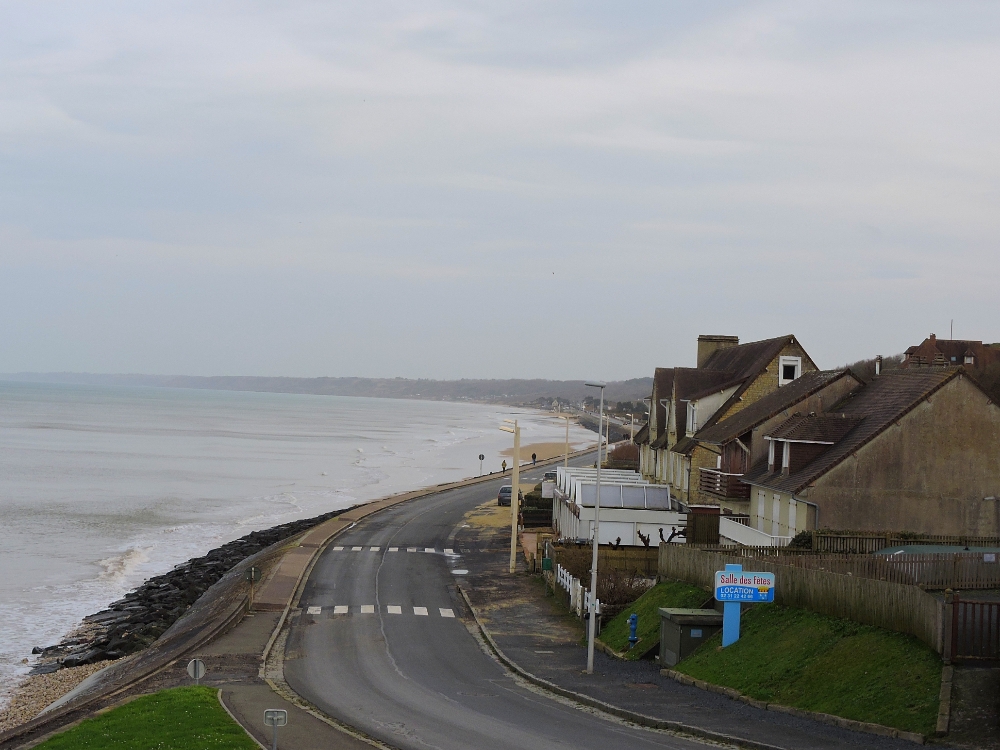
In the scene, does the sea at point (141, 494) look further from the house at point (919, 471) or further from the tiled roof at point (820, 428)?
the tiled roof at point (820, 428)

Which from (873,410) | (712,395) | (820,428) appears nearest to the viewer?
(820,428)

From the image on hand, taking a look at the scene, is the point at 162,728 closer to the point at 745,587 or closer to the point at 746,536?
the point at 745,587

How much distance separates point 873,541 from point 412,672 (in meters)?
14.4

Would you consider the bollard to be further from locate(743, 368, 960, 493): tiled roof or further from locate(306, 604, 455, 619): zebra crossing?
locate(306, 604, 455, 619): zebra crossing

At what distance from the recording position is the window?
47594 millimetres

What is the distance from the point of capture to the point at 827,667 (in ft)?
70.7

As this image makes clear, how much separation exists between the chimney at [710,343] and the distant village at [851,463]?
44.1ft

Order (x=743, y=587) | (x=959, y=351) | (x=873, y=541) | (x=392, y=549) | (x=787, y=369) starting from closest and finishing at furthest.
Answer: (x=743, y=587), (x=873, y=541), (x=787, y=369), (x=392, y=549), (x=959, y=351)

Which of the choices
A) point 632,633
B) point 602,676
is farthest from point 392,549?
point 602,676

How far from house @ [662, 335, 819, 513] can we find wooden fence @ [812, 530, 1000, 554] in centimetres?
1173

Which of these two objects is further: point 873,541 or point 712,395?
point 712,395

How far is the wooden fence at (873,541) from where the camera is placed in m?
31.4

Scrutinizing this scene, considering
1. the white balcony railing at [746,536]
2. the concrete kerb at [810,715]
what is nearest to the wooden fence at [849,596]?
the concrete kerb at [810,715]

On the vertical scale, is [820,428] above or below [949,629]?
above
